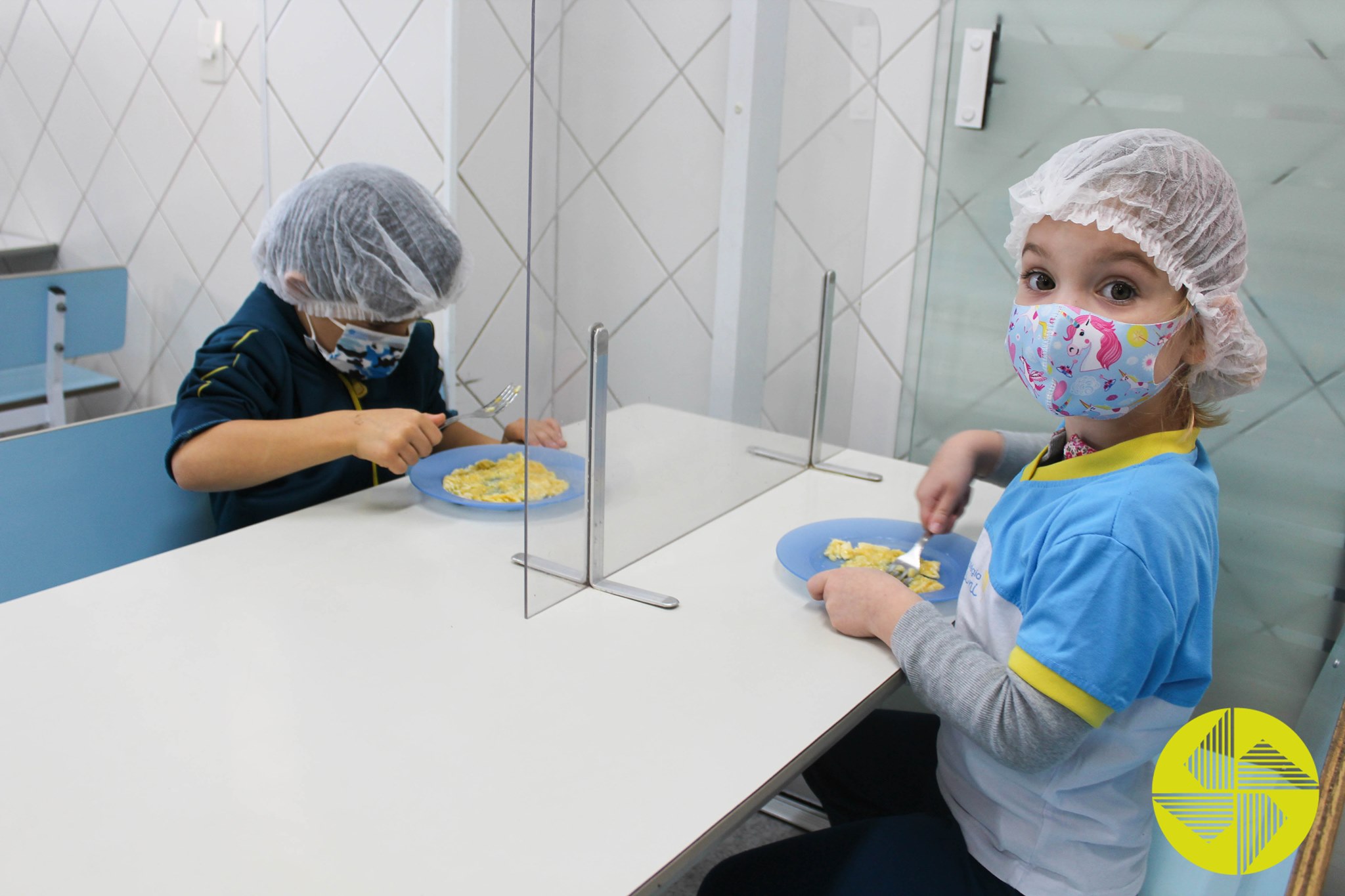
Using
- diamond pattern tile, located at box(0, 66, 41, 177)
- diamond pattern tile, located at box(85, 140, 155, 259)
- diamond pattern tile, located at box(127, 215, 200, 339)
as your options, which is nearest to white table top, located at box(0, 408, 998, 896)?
diamond pattern tile, located at box(127, 215, 200, 339)

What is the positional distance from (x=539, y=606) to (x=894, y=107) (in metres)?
0.93

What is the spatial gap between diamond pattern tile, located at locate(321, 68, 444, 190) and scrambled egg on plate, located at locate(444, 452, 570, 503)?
0.87 metres

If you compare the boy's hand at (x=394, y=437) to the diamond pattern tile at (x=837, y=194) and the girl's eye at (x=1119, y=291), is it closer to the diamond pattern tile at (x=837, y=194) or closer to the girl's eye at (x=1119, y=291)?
the diamond pattern tile at (x=837, y=194)

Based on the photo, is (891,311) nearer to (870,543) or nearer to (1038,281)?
(870,543)

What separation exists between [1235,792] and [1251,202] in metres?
0.81

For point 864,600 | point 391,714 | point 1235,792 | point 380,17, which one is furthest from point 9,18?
point 1235,792

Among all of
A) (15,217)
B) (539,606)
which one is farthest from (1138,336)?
(15,217)

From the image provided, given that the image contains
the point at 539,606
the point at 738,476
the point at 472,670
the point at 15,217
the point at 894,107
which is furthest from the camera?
the point at 15,217

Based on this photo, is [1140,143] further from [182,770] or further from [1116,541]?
[182,770]

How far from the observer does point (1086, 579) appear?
2.31ft

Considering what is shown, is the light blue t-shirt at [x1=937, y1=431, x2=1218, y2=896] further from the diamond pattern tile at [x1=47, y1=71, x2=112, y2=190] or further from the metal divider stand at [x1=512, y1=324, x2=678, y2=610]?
the diamond pattern tile at [x1=47, y1=71, x2=112, y2=190]

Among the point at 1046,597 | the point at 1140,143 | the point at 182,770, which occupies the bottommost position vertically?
the point at 182,770

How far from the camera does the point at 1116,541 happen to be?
0.70m

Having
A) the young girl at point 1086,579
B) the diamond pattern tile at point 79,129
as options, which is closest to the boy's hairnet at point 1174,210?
the young girl at point 1086,579
